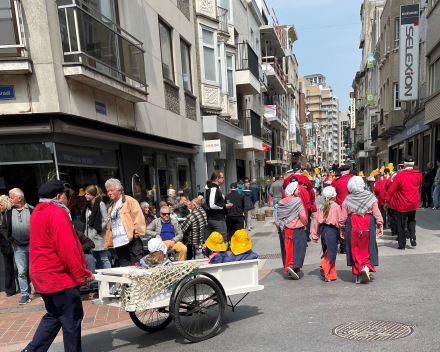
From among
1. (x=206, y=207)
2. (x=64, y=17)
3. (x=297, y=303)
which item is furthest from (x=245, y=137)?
(x=297, y=303)

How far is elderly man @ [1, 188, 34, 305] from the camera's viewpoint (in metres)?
6.06

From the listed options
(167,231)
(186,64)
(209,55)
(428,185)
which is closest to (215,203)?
(167,231)

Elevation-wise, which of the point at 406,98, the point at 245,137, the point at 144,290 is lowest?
the point at 144,290

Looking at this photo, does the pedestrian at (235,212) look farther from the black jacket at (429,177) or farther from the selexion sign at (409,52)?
the selexion sign at (409,52)

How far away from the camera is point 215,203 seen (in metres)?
7.36

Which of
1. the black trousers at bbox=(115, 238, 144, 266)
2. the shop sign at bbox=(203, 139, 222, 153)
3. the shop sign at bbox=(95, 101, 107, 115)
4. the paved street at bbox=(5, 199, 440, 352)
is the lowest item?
the paved street at bbox=(5, 199, 440, 352)

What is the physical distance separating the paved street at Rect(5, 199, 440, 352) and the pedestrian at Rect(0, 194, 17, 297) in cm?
251

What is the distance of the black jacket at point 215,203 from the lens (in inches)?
290

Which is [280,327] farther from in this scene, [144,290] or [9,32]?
[9,32]

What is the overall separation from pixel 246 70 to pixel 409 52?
26.8 feet

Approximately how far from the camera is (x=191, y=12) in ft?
44.6

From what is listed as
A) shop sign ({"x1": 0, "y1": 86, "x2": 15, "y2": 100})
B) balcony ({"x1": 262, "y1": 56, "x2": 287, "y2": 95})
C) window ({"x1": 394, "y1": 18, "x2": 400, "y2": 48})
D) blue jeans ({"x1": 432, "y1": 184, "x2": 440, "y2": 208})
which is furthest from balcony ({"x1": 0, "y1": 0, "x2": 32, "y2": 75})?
window ({"x1": 394, "y1": 18, "x2": 400, "y2": 48})

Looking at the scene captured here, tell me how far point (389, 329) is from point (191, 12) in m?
12.9

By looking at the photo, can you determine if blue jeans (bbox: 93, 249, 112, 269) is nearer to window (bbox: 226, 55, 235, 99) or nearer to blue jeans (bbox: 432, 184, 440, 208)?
window (bbox: 226, 55, 235, 99)
